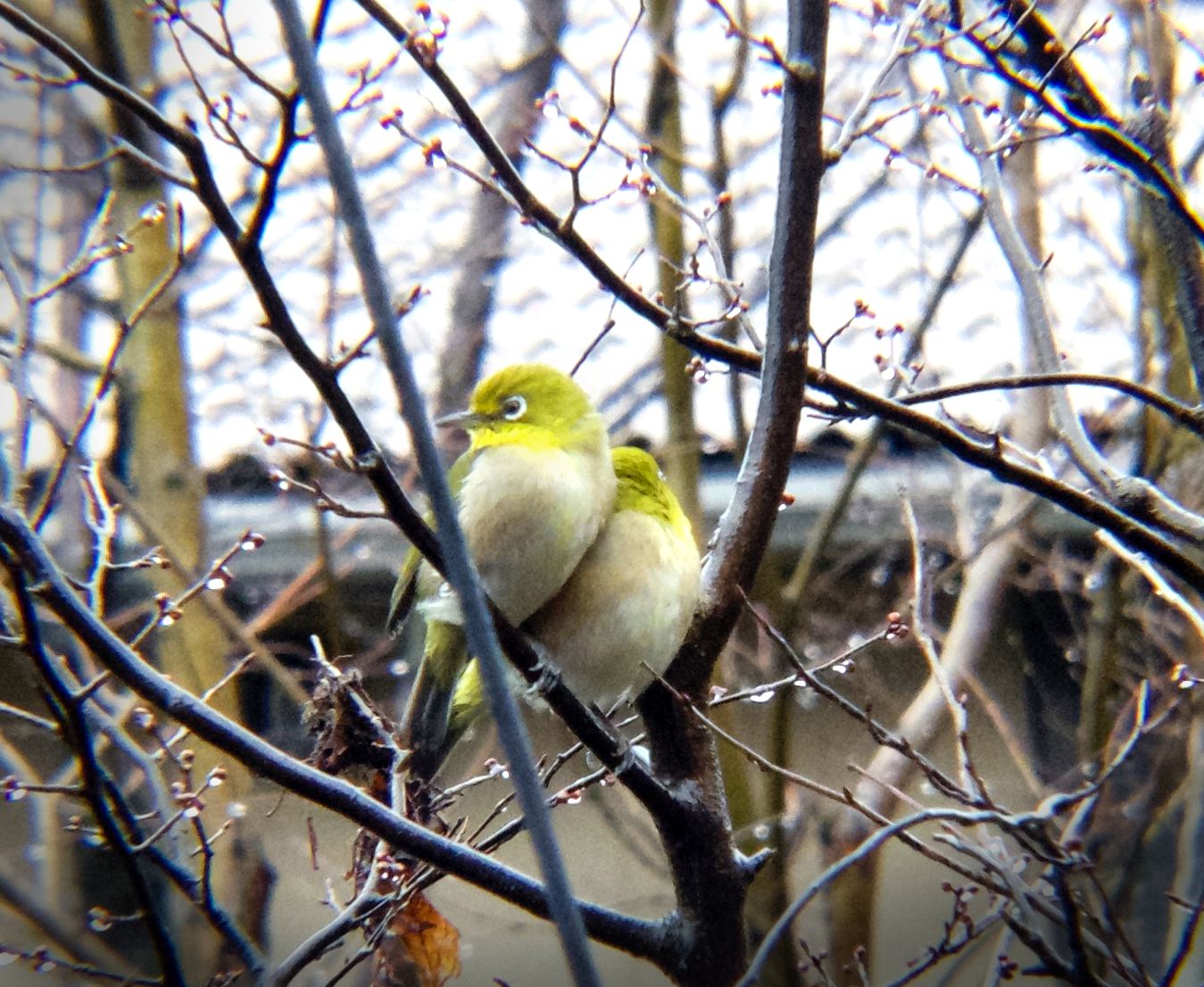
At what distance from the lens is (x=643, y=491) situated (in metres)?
2.43

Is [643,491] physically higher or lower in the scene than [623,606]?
higher

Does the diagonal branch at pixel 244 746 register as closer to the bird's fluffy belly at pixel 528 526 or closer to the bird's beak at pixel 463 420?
the bird's fluffy belly at pixel 528 526

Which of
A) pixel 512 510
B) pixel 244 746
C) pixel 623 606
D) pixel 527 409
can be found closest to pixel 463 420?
pixel 527 409

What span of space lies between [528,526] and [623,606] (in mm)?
239

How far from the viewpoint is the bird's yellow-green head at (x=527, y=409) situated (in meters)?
2.46

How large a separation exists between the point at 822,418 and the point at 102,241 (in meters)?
1.34

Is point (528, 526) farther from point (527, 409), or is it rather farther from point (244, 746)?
point (244, 746)

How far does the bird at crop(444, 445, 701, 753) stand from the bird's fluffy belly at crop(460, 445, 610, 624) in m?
0.06

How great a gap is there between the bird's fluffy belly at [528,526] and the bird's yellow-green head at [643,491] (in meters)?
0.09

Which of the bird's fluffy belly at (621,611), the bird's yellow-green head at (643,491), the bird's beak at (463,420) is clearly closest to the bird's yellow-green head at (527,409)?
the bird's beak at (463,420)

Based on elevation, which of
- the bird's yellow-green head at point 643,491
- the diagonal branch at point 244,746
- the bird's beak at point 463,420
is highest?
the bird's beak at point 463,420

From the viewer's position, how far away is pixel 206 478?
4672 mm

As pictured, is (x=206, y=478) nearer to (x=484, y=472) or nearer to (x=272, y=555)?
(x=272, y=555)

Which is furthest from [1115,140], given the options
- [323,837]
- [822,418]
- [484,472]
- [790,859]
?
[323,837]
